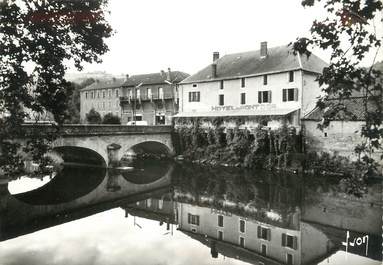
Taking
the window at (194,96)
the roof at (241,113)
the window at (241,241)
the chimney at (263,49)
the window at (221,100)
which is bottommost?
the window at (241,241)

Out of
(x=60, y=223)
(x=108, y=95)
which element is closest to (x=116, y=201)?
(x=60, y=223)

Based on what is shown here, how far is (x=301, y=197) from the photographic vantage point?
62.1ft

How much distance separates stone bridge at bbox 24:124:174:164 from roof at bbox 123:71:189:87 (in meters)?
11.0

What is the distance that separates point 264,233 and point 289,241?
4.15 ft

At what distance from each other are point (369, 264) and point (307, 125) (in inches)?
670

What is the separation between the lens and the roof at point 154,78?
4327 centimetres

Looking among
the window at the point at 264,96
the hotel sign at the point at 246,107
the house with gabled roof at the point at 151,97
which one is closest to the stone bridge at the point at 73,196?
the hotel sign at the point at 246,107

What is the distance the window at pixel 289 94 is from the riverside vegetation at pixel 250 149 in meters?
2.42

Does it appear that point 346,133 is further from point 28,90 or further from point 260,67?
point 28,90

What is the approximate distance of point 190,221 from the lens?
16.4 metres

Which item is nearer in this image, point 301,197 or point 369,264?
point 369,264

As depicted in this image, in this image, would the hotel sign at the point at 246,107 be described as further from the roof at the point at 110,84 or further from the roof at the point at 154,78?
the roof at the point at 110,84

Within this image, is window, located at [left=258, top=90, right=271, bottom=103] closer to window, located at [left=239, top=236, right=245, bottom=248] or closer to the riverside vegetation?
the riverside vegetation

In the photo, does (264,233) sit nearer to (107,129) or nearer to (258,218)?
(258,218)
